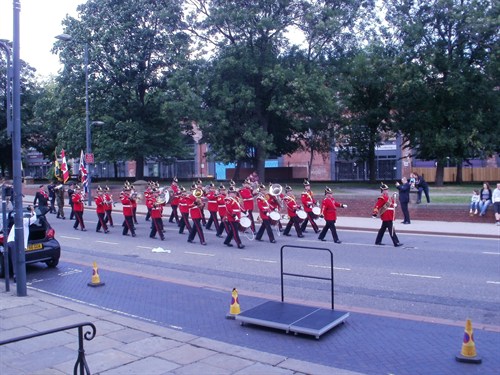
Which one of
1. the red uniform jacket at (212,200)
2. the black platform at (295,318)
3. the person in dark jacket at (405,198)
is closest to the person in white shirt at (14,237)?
the black platform at (295,318)

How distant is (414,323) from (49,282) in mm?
8159

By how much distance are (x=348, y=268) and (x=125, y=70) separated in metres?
30.9

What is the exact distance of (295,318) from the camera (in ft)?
26.1

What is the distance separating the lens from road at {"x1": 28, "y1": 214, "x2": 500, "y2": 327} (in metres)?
9.74

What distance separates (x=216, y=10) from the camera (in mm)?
31438

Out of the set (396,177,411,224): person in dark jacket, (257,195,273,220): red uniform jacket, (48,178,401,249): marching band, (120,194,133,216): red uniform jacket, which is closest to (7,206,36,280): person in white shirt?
(48,178,401,249): marching band

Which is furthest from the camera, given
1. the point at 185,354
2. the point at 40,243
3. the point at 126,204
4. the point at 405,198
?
the point at 405,198

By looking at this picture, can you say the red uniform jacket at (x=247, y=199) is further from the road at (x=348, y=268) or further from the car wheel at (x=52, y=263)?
the car wheel at (x=52, y=263)

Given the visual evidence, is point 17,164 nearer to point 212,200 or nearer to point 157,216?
point 157,216

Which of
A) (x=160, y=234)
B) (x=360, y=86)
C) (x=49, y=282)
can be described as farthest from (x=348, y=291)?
(x=360, y=86)

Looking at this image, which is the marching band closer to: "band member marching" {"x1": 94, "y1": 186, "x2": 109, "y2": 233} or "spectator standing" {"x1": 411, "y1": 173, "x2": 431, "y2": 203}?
"band member marching" {"x1": 94, "y1": 186, "x2": 109, "y2": 233}

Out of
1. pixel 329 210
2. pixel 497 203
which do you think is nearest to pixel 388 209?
pixel 329 210

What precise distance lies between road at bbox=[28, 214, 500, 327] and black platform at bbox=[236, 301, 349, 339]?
1209 millimetres

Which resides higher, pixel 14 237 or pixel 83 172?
pixel 83 172
